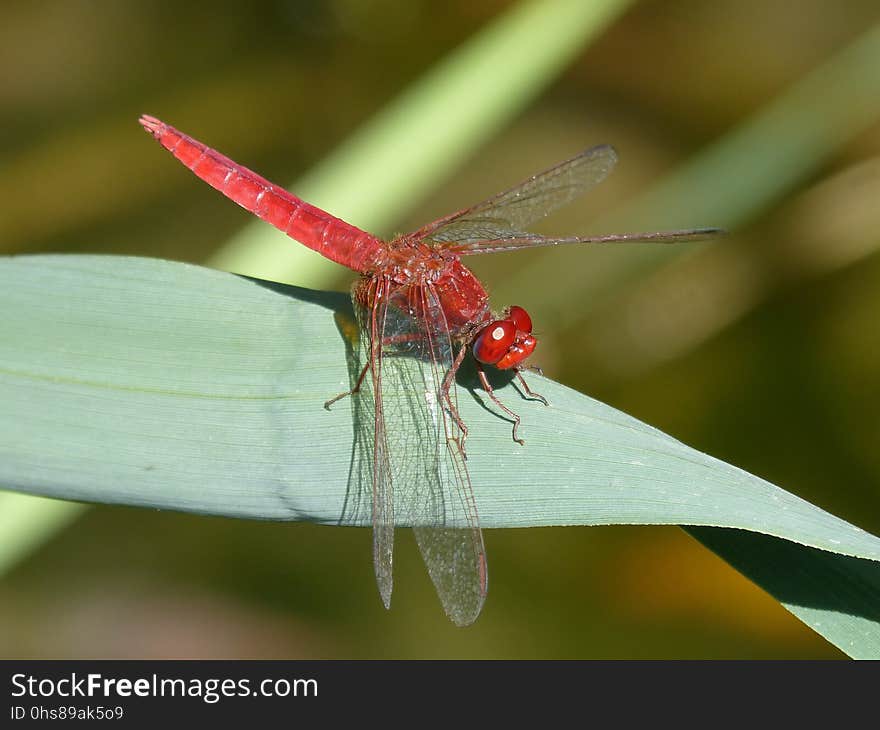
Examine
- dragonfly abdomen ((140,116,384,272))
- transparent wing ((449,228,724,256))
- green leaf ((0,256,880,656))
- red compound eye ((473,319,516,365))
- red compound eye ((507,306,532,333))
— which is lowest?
green leaf ((0,256,880,656))

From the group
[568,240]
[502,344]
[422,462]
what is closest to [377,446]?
[422,462]

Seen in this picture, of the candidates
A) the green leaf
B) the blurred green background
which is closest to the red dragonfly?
the green leaf

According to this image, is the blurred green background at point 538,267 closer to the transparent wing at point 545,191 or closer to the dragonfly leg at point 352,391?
the transparent wing at point 545,191

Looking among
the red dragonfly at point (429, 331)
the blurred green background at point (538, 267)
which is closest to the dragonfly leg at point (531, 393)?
the red dragonfly at point (429, 331)

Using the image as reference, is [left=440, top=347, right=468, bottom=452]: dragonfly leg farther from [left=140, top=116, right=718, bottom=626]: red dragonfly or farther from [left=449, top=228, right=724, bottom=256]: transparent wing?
[left=449, top=228, right=724, bottom=256]: transparent wing

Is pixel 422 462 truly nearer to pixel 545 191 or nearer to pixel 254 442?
pixel 254 442
